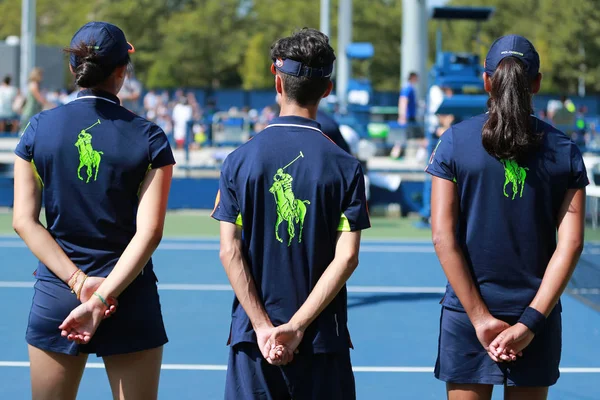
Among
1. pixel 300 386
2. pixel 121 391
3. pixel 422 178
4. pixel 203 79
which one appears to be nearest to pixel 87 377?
pixel 121 391

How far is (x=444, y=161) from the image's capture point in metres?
3.49

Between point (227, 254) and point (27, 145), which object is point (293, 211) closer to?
point (227, 254)

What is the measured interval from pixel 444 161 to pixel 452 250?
1.06 ft

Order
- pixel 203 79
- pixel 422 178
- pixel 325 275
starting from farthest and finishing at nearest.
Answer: pixel 203 79
pixel 422 178
pixel 325 275

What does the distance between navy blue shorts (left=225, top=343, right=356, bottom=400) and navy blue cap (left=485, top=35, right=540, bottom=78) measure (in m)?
1.22

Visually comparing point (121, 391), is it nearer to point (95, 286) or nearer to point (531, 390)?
point (95, 286)

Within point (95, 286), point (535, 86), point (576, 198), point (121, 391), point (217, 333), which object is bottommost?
point (217, 333)

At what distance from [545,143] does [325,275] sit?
0.95 metres

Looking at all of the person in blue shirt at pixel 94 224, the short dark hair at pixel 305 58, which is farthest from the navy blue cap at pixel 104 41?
the short dark hair at pixel 305 58

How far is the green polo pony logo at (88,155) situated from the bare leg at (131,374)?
2.20 ft

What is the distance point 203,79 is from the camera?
63.3 m

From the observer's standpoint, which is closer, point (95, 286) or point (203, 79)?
point (95, 286)

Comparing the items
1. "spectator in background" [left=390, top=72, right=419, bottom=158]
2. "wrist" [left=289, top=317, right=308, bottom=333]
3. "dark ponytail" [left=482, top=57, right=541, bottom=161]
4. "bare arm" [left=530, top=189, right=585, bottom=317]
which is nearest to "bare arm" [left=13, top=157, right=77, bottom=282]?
"wrist" [left=289, top=317, right=308, bottom=333]

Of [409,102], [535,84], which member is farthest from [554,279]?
[409,102]
